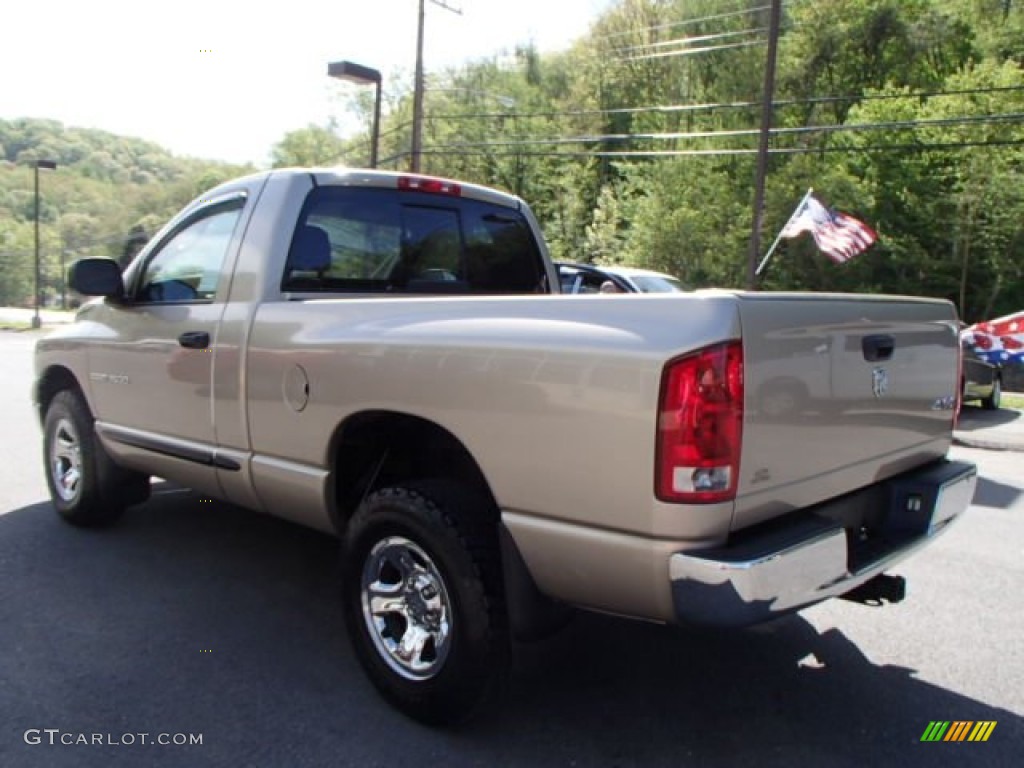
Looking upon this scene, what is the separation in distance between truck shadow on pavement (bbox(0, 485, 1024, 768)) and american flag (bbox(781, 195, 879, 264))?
12244 millimetres

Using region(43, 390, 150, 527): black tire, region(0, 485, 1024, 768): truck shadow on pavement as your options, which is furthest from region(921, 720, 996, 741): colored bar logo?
region(43, 390, 150, 527): black tire

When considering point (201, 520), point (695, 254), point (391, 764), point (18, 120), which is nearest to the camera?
point (391, 764)

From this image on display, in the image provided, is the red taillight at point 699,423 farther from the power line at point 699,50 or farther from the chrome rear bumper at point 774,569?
the power line at point 699,50

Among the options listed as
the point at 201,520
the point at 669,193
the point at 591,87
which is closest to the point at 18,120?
the point at 591,87

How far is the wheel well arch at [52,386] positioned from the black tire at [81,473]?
0.06 m

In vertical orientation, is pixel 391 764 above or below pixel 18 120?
Result: below

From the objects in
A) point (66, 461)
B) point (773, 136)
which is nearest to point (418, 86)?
point (773, 136)

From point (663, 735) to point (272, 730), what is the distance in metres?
1.34

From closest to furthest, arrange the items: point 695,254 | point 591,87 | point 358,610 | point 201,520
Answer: point 358,610 → point 201,520 → point 695,254 → point 591,87

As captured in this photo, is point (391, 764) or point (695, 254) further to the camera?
point (695, 254)

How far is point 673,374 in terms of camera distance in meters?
2.11

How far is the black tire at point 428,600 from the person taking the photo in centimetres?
256

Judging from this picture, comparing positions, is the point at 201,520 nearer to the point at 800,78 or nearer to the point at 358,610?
A: the point at 358,610

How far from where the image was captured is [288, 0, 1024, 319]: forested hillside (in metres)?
23.7
